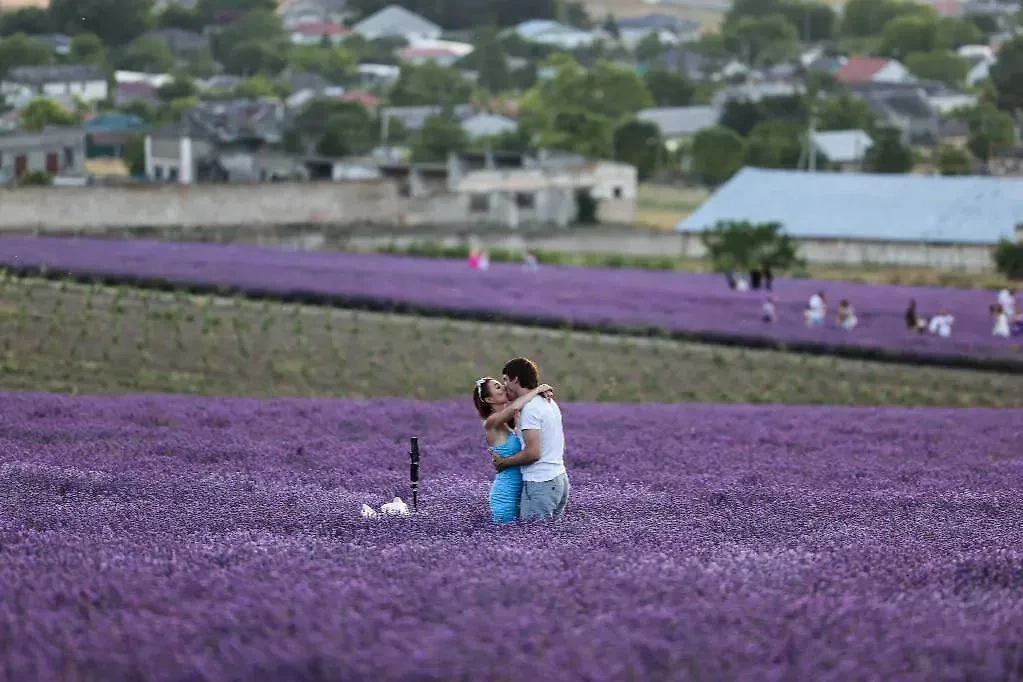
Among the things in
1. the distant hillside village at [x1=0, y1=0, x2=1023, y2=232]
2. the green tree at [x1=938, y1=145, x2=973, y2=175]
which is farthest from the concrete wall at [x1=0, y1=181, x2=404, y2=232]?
the green tree at [x1=938, y1=145, x2=973, y2=175]

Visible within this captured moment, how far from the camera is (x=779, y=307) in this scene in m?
49.4

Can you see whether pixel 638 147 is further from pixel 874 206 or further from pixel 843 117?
pixel 874 206

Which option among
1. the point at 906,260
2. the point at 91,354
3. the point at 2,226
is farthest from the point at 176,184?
the point at 91,354

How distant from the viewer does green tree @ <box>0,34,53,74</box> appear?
93688 mm

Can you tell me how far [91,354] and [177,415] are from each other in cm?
934

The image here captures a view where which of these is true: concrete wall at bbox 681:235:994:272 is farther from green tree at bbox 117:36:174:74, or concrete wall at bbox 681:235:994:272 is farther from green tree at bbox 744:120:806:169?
green tree at bbox 117:36:174:74

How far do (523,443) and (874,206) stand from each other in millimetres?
69376

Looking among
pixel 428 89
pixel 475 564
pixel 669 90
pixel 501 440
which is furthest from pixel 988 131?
pixel 475 564

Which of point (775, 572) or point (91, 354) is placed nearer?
point (775, 572)

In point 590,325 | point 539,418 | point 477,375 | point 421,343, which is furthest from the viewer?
point 590,325

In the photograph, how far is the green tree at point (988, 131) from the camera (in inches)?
5157

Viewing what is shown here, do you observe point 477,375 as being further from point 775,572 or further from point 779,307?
point 775,572

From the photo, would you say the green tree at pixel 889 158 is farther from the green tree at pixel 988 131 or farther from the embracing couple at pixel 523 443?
the embracing couple at pixel 523 443

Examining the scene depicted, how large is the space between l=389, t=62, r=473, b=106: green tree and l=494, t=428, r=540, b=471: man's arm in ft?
528
